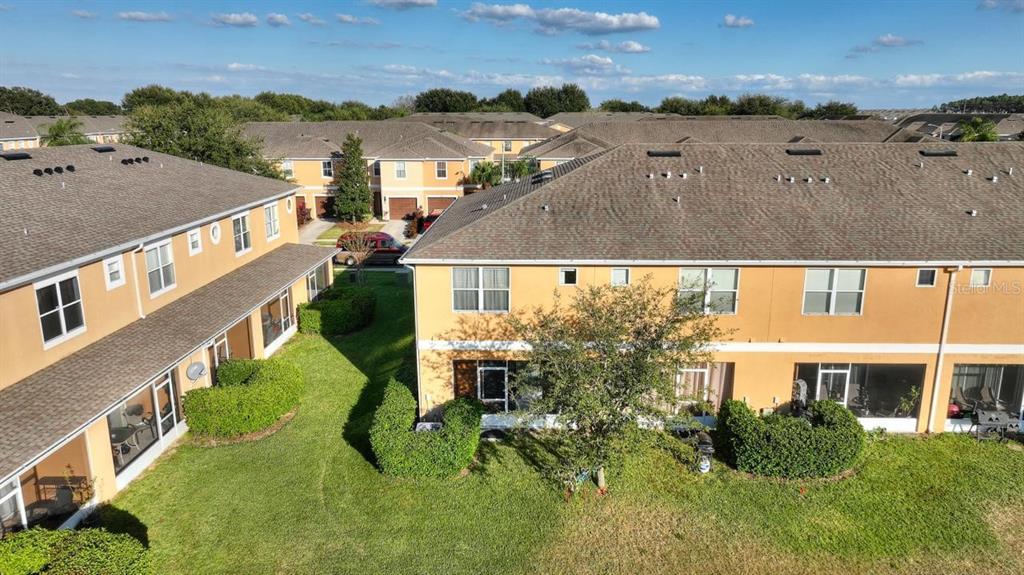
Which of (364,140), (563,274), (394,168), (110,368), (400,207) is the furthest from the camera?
(364,140)

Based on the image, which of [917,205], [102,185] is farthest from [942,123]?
[102,185]

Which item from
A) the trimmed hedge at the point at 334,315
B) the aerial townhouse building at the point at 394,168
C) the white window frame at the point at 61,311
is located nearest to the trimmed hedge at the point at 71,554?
the white window frame at the point at 61,311

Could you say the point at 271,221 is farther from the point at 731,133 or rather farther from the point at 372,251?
the point at 731,133

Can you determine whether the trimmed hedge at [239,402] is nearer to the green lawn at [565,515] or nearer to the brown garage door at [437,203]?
the green lawn at [565,515]

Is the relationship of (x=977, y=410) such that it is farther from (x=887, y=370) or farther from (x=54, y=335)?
(x=54, y=335)

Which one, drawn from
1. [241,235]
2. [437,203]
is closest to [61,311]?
[241,235]

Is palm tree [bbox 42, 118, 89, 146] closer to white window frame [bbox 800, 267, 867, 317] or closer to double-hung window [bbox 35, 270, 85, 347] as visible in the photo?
double-hung window [bbox 35, 270, 85, 347]
